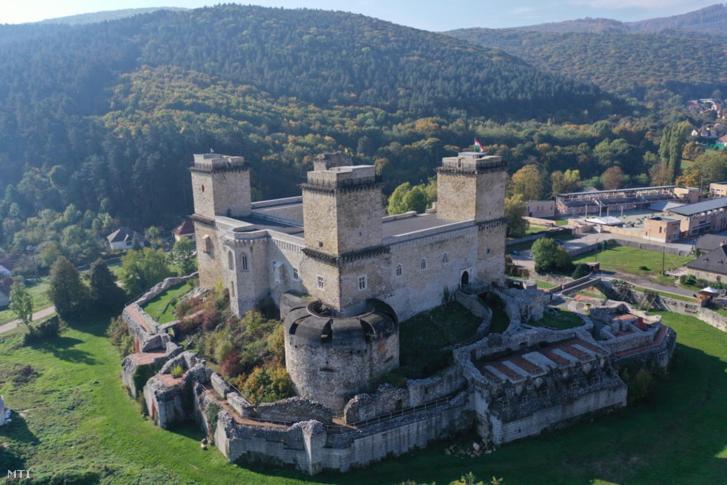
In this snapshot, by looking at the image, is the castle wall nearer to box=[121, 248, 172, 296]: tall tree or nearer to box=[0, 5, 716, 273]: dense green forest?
box=[121, 248, 172, 296]: tall tree

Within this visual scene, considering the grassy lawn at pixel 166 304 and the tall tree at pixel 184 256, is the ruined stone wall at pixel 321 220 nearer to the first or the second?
the grassy lawn at pixel 166 304

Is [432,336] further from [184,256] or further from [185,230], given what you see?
[185,230]

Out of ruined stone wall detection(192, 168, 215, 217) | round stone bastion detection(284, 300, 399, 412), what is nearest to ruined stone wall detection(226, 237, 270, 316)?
ruined stone wall detection(192, 168, 215, 217)

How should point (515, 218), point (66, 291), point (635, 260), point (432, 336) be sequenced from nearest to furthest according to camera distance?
1. point (432, 336)
2. point (66, 291)
3. point (635, 260)
4. point (515, 218)

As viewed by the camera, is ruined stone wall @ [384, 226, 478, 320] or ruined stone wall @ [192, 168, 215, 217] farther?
ruined stone wall @ [192, 168, 215, 217]

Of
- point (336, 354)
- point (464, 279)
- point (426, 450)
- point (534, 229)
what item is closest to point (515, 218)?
point (534, 229)

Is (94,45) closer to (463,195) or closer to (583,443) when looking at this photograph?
(463,195)
